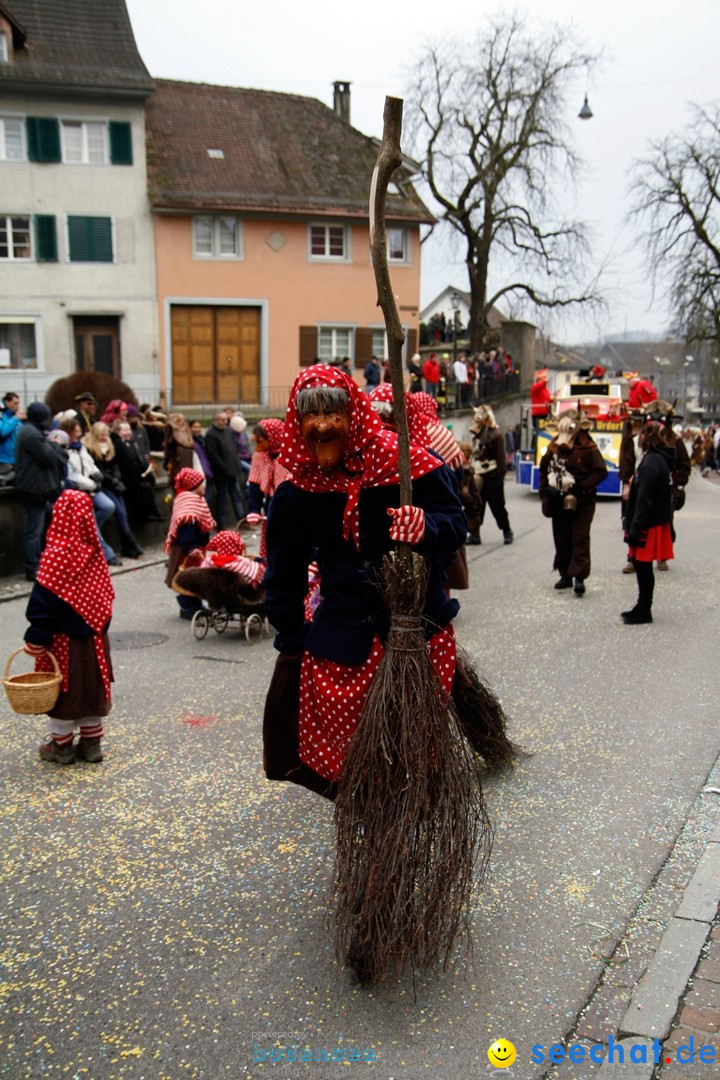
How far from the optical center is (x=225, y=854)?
4395mm

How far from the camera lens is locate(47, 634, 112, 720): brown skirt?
539 centimetres

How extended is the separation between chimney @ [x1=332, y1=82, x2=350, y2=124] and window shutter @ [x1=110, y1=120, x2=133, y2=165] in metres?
10.2

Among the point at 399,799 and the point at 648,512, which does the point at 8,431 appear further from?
the point at 399,799

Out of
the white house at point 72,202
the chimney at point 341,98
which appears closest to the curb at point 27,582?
the white house at point 72,202

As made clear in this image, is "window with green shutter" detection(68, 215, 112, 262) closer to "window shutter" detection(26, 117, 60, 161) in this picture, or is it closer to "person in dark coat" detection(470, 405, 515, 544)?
"window shutter" detection(26, 117, 60, 161)

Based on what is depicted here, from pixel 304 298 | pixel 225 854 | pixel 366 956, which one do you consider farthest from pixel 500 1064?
pixel 304 298

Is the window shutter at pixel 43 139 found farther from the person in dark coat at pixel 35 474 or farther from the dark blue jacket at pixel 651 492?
the dark blue jacket at pixel 651 492

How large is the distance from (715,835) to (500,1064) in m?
1.96

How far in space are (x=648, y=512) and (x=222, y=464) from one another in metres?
6.87

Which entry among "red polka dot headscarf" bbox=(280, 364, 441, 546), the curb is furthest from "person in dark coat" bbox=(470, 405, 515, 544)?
"red polka dot headscarf" bbox=(280, 364, 441, 546)

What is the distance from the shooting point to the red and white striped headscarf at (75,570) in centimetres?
527

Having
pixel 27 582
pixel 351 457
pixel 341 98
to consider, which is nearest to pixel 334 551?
pixel 351 457

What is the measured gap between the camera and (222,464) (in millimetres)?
13883

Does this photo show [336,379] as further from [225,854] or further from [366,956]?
[225,854]
